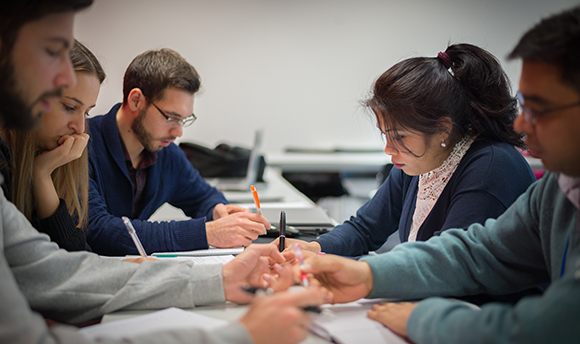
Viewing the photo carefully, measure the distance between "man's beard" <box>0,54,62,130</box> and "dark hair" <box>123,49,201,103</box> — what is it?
1080 mm

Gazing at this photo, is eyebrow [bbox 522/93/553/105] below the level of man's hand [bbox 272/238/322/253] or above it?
above

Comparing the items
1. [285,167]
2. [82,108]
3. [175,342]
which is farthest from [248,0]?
[175,342]

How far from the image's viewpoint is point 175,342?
62 centimetres

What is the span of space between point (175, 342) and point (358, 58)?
183 inches

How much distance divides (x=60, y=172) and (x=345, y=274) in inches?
39.1

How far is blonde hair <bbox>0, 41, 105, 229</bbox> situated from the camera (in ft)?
3.85

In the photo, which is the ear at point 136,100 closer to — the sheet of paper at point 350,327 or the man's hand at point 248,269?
the man's hand at point 248,269

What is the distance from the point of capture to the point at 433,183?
1354 millimetres

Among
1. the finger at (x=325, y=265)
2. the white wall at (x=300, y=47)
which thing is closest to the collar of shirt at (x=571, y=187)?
the finger at (x=325, y=265)

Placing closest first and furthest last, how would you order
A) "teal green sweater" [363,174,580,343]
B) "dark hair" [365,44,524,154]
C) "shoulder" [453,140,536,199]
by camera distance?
1. "teal green sweater" [363,174,580,343]
2. "shoulder" [453,140,536,199]
3. "dark hair" [365,44,524,154]

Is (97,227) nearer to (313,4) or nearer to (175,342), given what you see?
(175,342)

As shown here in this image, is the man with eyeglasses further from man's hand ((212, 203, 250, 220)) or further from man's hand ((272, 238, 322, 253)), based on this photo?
man's hand ((272, 238, 322, 253))

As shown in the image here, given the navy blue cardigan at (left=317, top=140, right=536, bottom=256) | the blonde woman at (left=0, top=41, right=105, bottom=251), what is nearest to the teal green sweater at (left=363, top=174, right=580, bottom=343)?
the navy blue cardigan at (left=317, top=140, right=536, bottom=256)

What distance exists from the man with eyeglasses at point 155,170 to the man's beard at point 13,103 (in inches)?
28.9
